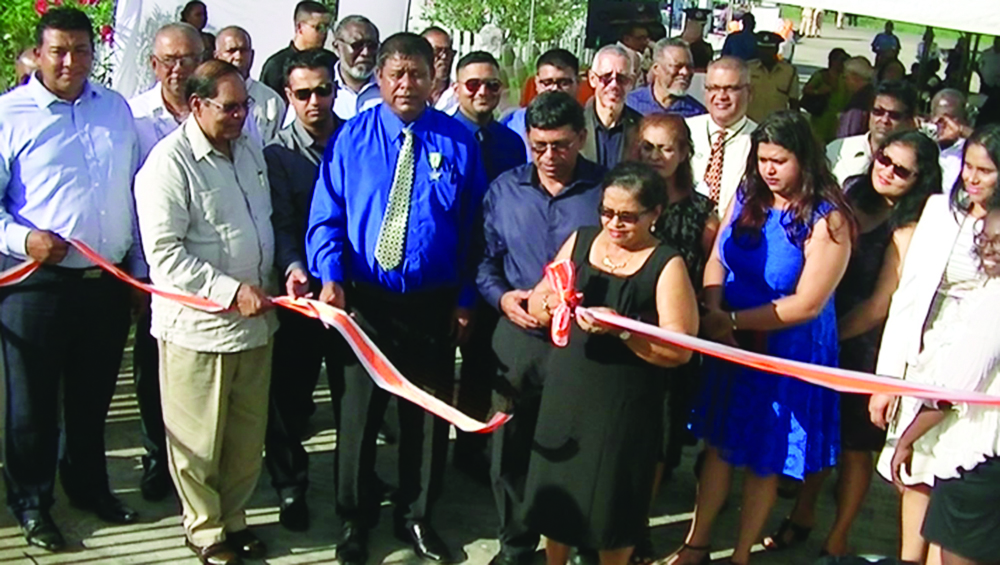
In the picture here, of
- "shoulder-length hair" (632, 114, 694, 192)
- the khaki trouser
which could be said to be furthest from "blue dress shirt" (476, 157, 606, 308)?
the khaki trouser

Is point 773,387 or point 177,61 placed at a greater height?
point 177,61

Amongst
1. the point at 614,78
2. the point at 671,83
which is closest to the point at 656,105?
the point at 671,83

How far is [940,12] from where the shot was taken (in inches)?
330

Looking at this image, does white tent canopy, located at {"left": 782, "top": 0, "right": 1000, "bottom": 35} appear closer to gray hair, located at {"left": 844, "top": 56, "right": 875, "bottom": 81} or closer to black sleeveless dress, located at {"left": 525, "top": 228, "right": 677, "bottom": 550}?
gray hair, located at {"left": 844, "top": 56, "right": 875, "bottom": 81}

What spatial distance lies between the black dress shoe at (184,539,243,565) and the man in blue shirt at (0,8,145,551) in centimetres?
56

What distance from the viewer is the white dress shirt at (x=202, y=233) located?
13.6 ft

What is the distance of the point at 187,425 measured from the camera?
443 cm

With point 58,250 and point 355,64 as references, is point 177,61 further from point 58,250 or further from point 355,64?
point 355,64

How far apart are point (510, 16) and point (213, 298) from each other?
41.2ft

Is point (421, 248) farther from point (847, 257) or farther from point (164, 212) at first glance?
point (847, 257)

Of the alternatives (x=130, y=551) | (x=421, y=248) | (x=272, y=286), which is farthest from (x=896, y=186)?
(x=130, y=551)

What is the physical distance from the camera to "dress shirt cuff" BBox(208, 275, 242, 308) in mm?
4195

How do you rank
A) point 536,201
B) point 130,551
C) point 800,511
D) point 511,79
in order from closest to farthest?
point 536,201, point 130,551, point 800,511, point 511,79

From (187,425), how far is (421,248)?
1149mm
